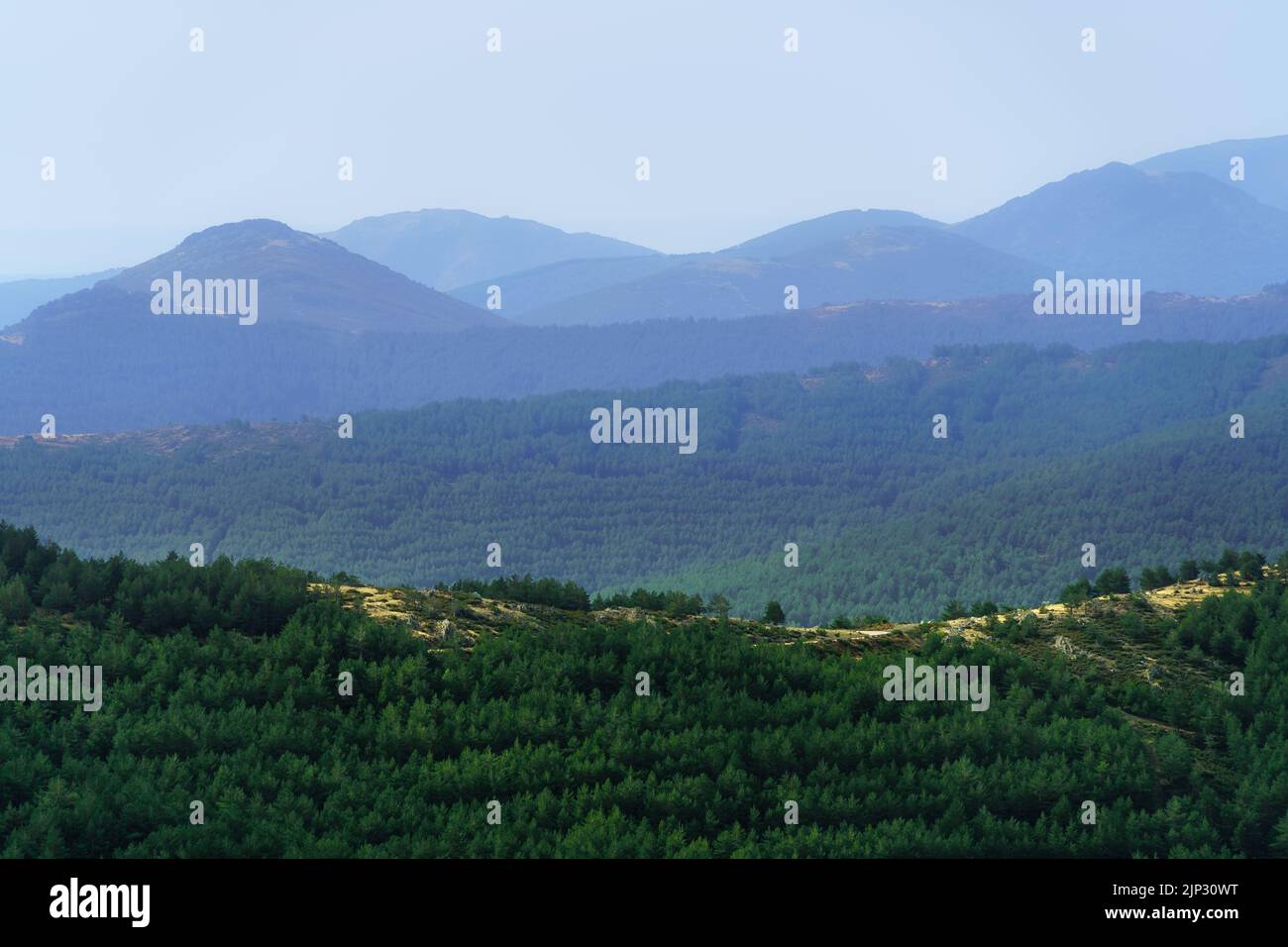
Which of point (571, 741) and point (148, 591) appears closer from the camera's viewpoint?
point (571, 741)

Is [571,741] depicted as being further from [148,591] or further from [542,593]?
[148,591]

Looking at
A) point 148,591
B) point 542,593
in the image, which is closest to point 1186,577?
point 542,593

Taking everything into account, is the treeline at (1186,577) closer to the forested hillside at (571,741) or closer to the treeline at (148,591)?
the forested hillside at (571,741)

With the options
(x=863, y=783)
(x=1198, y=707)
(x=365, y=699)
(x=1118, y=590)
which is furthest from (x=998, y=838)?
(x=1118, y=590)

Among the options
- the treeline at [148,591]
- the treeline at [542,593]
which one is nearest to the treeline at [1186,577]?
the treeline at [542,593]

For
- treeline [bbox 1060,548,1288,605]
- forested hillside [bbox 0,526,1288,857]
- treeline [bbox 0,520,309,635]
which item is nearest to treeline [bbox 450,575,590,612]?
forested hillside [bbox 0,526,1288,857]

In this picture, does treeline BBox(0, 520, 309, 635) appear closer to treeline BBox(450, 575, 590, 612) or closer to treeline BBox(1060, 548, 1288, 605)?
treeline BBox(450, 575, 590, 612)

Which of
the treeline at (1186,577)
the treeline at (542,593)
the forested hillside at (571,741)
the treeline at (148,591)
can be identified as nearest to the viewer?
the forested hillside at (571,741)
